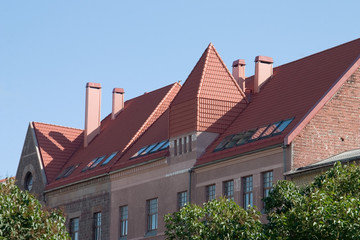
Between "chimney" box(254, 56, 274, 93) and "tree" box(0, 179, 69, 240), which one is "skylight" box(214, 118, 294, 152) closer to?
"chimney" box(254, 56, 274, 93)

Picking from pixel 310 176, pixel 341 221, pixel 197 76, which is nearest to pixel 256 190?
pixel 310 176

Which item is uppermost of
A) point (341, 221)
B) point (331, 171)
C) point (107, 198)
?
point (107, 198)

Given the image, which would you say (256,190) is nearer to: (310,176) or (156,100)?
(310,176)

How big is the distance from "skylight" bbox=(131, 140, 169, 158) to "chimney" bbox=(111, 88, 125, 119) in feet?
37.4

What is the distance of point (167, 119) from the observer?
6231 cm

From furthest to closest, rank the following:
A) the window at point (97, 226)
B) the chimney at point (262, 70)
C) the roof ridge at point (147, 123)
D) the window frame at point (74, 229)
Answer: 1. the window frame at point (74, 229)
2. the roof ridge at point (147, 123)
3. the window at point (97, 226)
4. the chimney at point (262, 70)

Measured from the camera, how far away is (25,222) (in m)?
33.3

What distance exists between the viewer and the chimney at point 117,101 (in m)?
70.9

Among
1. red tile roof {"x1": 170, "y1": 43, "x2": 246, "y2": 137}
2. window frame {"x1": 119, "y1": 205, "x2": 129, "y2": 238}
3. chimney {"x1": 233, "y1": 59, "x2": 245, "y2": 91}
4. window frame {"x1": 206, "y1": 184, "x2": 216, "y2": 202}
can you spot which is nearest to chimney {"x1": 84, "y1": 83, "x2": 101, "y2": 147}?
window frame {"x1": 119, "y1": 205, "x2": 129, "y2": 238}

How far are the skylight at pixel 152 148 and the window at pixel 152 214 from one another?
9.51ft

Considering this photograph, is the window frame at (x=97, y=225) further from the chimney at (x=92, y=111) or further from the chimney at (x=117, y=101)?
the chimney at (x=117, y=101)

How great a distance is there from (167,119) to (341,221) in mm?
Answer: 31530

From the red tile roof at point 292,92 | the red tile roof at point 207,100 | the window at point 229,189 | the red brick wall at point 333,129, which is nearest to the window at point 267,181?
the red tile roof at point 292,92

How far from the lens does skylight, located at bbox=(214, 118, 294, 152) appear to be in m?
49.5
